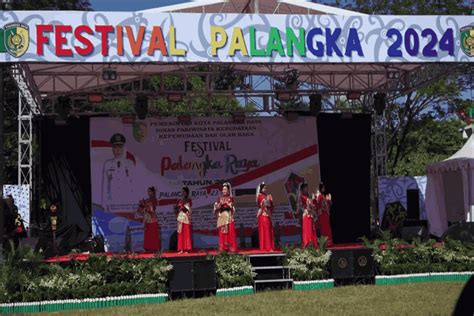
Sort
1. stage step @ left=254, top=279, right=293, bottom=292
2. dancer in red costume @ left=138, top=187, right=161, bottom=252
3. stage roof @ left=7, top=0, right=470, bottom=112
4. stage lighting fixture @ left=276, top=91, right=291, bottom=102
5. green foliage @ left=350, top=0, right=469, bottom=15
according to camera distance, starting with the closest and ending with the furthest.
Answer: stage step @ left=254, top=279, right=293, bottom=292
stage roof @ left=7, top=0, right=470, bottom=112
dancer in red costume @ left=138, top=187, right=161, bottom=252
stage lighting fixture @ left=276, top=91, right=291, bottom=102
green foliage @ left=350, top=0, right=469, bottom=15

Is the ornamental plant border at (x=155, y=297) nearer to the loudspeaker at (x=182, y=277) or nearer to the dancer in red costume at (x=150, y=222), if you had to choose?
the loudspeaker at (x=182, y=277)

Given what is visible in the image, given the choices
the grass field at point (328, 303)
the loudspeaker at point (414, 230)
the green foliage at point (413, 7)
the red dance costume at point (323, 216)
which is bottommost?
the grass field at point (328, 303)

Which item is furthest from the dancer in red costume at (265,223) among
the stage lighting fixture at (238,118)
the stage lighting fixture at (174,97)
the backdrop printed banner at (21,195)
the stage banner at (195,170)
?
the backdrop printed banner at (21,195)

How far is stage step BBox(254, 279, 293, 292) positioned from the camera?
9062 millimetres

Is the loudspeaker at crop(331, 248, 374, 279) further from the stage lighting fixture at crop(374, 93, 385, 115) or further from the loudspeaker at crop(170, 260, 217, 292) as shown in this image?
the stage lighting fixture at crop(374, 93, 385, 115)

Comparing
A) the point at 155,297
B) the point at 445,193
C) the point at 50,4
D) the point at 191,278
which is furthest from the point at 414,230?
the point at 50,4

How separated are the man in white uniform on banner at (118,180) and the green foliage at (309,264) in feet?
18.7

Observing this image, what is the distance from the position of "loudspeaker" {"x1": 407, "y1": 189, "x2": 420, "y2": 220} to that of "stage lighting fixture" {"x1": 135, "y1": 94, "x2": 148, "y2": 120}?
636 cm

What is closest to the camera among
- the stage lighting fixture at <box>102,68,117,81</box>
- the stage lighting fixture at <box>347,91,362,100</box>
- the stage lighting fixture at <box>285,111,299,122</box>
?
the stage lighting fixture at <box>102,68,117,81</box>

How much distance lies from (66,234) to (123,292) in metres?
5.67

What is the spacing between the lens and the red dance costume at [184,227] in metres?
11.5

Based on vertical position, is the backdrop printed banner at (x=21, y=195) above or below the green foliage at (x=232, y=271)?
above

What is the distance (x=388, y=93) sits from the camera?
46.4ft

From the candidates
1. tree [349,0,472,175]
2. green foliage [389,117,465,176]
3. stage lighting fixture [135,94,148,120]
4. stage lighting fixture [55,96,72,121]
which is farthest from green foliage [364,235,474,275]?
green foliage [389,117,465,176]
